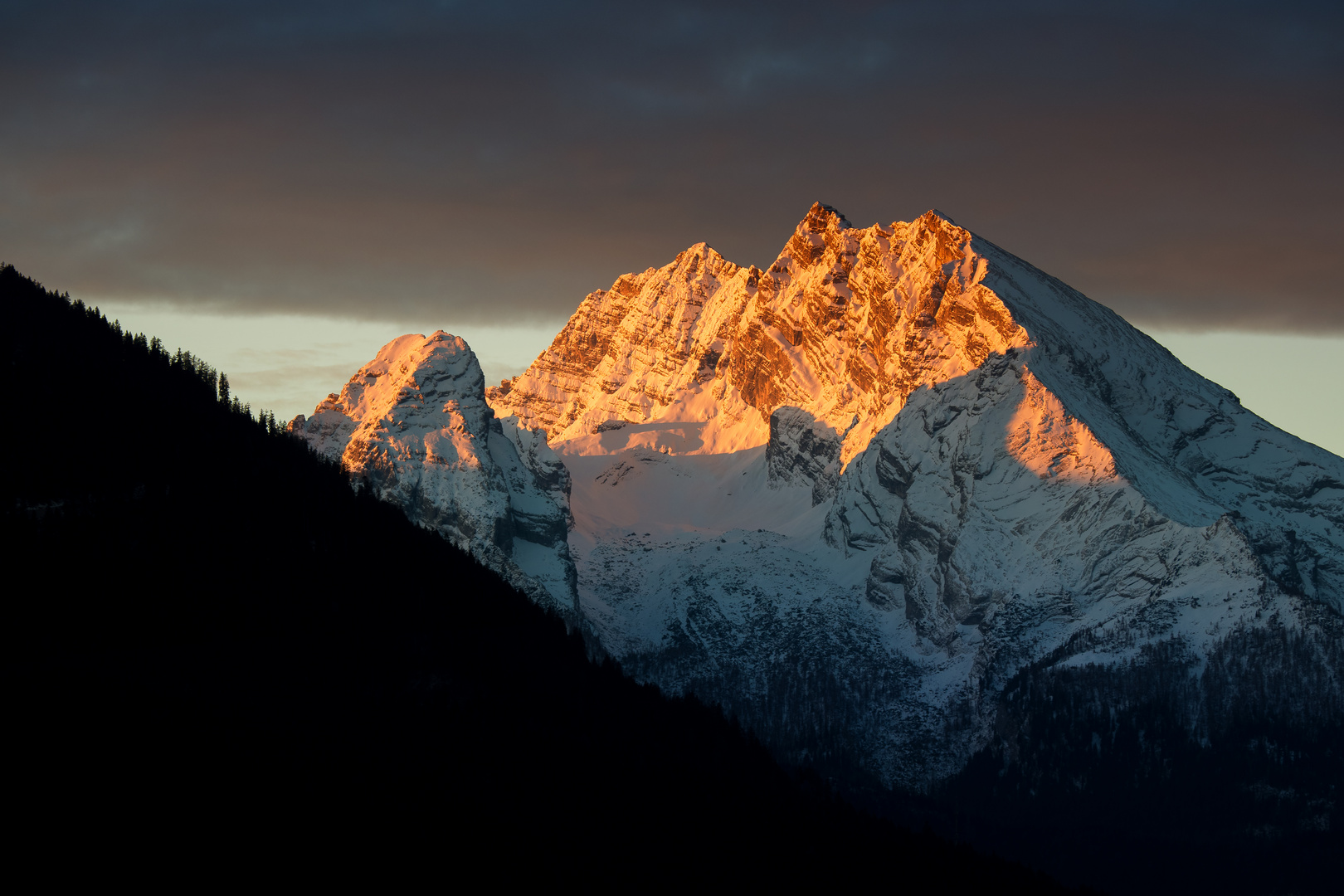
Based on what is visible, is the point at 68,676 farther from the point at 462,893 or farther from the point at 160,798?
the point at 462,893

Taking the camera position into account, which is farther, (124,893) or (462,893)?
(462,893)

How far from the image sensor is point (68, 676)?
19688 cm

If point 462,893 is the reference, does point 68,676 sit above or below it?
above

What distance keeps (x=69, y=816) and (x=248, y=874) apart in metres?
15.8

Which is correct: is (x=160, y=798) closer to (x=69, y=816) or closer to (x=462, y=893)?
(x=69, y=816)

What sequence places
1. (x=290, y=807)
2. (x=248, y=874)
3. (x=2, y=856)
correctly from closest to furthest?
1. (x=2, y=856)
2. (x=248, y=874)
3. (x=290, y=807)

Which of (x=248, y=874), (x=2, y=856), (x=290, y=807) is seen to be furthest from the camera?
(x=290, y=807)

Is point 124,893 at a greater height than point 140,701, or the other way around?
point 140,701

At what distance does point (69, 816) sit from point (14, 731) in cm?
1150

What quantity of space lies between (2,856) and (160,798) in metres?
19.2

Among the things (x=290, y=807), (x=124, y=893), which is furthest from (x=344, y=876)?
(x=124, y=893)

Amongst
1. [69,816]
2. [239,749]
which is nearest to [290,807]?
[239,749]

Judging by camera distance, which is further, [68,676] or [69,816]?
[68,676]

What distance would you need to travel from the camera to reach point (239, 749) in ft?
654
